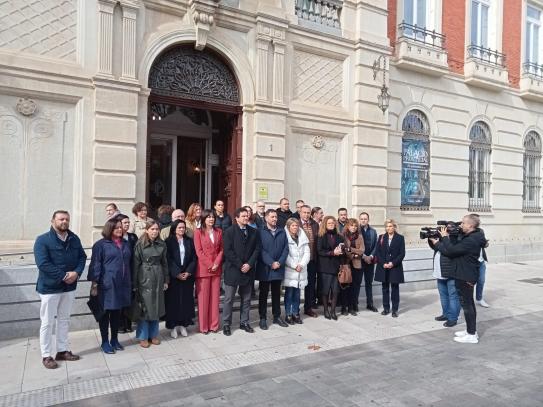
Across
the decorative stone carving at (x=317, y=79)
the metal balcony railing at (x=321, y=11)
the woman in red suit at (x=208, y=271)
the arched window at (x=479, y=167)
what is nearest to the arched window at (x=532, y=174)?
the arched window at (x=479, y=167)

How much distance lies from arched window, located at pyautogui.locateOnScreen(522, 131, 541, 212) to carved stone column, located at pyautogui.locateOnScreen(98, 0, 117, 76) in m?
15.9

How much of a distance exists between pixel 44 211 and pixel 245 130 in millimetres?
4650

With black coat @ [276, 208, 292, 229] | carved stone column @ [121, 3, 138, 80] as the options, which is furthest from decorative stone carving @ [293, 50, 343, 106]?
carved stone column @ [121, 3, 138, 80]

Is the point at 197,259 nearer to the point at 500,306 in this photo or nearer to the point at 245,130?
the point at 245,130

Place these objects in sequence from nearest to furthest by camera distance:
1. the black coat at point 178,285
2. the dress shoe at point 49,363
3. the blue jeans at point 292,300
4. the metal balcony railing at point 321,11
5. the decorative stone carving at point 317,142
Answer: the dress shoe at point 49,363
the black coat at point 178,285
the blue jeans at point 292,300
the metal balcony railing at point 321,11
the decorative stone carving at point 317,142

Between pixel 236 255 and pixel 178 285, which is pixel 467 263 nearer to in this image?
pixel 236 255

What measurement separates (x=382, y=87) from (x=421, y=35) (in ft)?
11.6

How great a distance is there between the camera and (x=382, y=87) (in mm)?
11578

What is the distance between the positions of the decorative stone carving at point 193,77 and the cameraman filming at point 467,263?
5.98 meters

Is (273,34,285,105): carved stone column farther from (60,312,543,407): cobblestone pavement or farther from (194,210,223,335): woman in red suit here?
(60,312,543,407): cobblestone pavement

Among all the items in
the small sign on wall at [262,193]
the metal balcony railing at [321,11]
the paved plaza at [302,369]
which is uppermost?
Result: the metal balcony railing at [321,11]

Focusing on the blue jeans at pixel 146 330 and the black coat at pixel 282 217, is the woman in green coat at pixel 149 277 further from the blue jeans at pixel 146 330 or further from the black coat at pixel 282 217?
the black coat at pixel 282 217

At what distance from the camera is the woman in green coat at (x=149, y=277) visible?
5743 mm

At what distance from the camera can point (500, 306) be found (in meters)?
8.94
